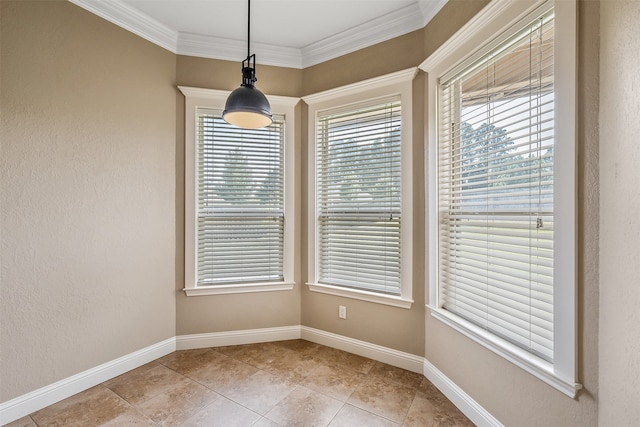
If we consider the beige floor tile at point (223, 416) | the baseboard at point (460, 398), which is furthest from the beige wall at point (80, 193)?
the baseboard at point (460, 398)

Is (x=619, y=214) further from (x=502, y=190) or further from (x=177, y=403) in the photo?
(x=177, y=403)

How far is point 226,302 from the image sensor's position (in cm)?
284

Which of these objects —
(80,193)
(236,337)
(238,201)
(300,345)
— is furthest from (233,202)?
(300,345)

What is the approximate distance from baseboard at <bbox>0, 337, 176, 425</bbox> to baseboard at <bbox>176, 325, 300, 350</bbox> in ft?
0.44

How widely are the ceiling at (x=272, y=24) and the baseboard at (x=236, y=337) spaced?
2605 millimetres

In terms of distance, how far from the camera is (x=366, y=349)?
8.58 ft

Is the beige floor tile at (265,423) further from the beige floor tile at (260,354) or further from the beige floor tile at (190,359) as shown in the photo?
the beige floor tile at (190,359)

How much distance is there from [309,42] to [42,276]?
2.79m

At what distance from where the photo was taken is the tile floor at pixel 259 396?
72.2 inches

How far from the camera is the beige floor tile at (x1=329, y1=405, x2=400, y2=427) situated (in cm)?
180

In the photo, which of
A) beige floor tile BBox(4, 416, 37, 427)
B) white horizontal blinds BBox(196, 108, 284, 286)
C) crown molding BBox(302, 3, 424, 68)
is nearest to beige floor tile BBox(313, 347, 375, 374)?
white horizontal blinds BBox(196, 108, 284, 286)

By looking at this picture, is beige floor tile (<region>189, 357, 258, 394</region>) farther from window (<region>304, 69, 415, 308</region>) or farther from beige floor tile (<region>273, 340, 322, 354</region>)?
window (<region>304, 69, 415, 308</region>)

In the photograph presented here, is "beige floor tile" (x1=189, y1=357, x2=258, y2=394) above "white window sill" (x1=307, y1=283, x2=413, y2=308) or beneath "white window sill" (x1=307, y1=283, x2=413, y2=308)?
beneath

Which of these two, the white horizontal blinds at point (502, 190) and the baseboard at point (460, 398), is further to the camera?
the baseboard at point (460, 398)
